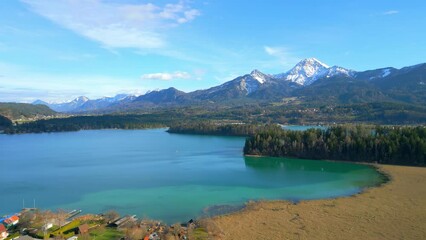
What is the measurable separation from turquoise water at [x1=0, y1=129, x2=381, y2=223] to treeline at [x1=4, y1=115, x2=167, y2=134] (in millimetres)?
65841

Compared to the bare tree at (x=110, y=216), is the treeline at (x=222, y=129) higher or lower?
higher

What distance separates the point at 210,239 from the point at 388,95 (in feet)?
527

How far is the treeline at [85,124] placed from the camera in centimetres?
11956

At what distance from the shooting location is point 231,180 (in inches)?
1469

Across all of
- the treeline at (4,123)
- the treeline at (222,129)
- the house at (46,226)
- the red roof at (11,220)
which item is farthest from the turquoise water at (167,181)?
the treeline at (4,123)

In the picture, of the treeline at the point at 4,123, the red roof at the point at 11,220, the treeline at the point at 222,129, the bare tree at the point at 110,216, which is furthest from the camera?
the treeline at the point at 4,123

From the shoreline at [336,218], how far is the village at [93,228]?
199cm

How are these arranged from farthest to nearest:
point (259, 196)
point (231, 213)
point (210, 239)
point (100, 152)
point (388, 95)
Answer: point (388, 95) < point (100, 152) < point (259, 196) < point (231, 213) < point (210, 239)

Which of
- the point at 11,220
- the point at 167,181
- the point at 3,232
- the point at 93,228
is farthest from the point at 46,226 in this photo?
the point at 167,181

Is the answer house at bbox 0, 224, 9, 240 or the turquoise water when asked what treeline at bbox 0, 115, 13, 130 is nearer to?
the turquoise water

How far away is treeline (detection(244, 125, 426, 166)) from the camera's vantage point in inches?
1725

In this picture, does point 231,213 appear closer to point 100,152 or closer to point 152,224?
point 152,224

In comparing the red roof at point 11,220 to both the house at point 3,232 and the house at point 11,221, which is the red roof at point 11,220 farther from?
the house at point 3,232

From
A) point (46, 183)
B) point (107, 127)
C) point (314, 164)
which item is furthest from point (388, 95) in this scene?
point (46, 183)
